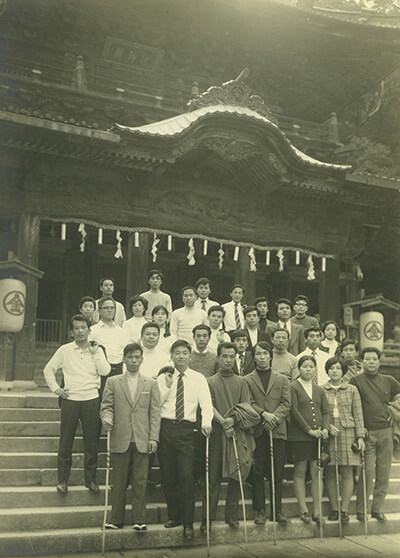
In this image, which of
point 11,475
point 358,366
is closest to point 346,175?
point 358,366

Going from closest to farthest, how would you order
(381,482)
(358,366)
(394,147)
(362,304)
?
(381,482)
(358,366)
(362,304)
(394,147)

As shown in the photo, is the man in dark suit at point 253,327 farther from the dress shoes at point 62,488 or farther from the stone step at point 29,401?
the dress shoes at point 62,488

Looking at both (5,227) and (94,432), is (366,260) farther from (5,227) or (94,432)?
(94,432)

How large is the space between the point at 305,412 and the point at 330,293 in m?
5.24

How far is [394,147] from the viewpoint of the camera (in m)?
15.4

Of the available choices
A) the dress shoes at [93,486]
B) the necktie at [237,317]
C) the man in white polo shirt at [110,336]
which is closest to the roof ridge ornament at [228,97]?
the necktie at [237,317]

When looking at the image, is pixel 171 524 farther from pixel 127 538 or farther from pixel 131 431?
pixel 131 431

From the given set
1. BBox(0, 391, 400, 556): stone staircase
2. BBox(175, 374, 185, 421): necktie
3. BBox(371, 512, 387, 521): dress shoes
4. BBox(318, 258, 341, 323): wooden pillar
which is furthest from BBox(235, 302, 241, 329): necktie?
BBox(318, 258, 341, 323): wooden pillar

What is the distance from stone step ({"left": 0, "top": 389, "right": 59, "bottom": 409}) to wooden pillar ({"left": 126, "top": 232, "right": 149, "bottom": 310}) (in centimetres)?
277

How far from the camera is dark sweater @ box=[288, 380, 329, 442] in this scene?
20.0ft

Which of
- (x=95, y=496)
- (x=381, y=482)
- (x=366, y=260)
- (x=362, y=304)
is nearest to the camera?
(x=95, y=496)

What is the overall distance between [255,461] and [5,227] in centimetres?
616

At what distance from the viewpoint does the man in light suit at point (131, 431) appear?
209 inches

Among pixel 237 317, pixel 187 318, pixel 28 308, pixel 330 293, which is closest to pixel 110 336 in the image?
pixel 187 318
